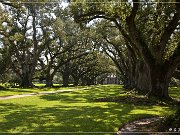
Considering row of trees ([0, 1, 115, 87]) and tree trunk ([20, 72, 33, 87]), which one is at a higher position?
row of trees ([0, 1, 115, 87])

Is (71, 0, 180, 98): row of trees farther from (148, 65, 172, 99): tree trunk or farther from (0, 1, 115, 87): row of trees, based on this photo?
(0, 1, 115, 87): row of trees

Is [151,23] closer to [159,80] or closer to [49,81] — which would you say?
[159,80]

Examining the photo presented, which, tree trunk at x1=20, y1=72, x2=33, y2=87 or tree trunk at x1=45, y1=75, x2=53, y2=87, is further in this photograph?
tree trunk at x1=45, y1=75, x2=53, y2=87

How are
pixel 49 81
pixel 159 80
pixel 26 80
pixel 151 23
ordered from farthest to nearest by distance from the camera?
pixel 49 81
pixel 26 80
pixel 151 23
pixel 159 80

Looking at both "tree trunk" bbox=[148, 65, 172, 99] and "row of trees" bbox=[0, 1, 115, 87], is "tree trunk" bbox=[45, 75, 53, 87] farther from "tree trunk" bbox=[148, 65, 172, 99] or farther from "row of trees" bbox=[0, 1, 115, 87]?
"tree trunk" bbox=[148, 65, 172, 99]

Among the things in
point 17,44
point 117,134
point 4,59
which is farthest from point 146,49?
point 17,44


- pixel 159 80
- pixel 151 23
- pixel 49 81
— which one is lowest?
pixel 159 80

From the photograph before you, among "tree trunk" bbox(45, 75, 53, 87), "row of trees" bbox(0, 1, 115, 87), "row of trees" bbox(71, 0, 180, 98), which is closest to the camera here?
"row of trees" bbox(71, 0, 180, 98)

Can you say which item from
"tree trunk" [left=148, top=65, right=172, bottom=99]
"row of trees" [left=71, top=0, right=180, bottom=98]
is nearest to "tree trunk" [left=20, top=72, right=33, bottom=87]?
"row of trees" [left=71, top=0, right=180, bottom=98]

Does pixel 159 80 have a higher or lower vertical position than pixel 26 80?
lower

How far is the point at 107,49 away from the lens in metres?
54.3

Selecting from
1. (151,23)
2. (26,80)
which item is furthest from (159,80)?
(26,80)

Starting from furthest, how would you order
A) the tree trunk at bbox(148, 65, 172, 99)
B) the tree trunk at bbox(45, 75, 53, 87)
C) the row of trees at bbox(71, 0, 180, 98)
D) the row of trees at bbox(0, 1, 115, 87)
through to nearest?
1. the tree trunk at bbox(45, 75, 53, 87)
2. the row of trees at bbox(0, 1, 115, 87)
3. the tree trunk at bbox(148, 65, 172, 99)
4. the row of trees at bbox(71, 0, 180, 98)

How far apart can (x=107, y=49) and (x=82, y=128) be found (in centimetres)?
4422
